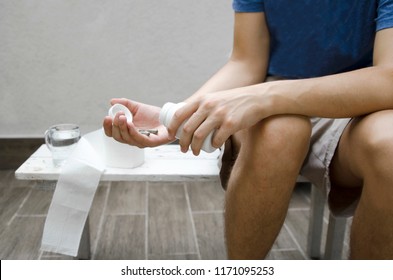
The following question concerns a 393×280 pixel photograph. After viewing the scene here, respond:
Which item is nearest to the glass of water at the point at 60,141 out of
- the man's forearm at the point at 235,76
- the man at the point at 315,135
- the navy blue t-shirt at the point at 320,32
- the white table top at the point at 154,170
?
the white table top at the point at 154,170

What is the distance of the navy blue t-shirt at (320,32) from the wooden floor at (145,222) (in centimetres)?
58

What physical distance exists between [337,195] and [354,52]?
30 cm

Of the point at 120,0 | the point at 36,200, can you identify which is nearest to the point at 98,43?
the point at 120,0

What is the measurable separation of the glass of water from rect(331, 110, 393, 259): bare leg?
0.64 m

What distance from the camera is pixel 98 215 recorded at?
1353 mm

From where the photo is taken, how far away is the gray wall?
1.60 meters

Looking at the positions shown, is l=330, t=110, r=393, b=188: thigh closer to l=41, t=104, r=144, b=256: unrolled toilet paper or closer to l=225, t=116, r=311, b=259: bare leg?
l=225, t=116, r=311, b=259: bare leg

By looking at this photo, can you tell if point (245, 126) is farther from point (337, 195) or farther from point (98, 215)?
point (98, 215)

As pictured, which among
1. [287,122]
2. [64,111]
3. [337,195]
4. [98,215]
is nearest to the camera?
[287,122]

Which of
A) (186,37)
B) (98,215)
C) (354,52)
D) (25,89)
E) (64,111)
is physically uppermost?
(354,52)

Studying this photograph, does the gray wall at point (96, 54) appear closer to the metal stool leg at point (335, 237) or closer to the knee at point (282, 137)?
the metal stool leg at point (335, 237)

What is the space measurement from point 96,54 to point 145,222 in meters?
0.75

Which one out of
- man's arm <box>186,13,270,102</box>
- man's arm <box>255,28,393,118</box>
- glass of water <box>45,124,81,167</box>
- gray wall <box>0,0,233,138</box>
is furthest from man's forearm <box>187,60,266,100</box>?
gray wall <box>0,0,233,138</box>

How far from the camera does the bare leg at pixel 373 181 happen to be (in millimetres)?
525
